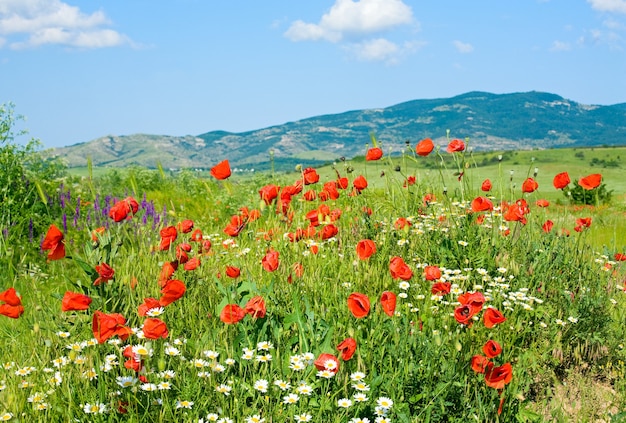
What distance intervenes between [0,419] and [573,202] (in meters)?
12.5

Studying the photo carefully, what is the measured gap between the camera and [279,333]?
117 inches

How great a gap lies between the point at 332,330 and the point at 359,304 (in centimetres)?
34

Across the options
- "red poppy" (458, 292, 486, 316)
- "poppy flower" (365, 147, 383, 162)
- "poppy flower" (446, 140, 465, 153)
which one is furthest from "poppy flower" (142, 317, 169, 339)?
"poppy flower" (446, 140, 465, 153)

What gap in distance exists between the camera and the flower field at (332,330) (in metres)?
2.63

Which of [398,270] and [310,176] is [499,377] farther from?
[310,176]

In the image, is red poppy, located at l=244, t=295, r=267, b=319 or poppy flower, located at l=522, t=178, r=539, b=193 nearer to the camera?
red poppy, located at l=244, t=295, r=267, b=319

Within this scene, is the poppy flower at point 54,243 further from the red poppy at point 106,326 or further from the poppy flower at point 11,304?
the red poppy at point 106,326

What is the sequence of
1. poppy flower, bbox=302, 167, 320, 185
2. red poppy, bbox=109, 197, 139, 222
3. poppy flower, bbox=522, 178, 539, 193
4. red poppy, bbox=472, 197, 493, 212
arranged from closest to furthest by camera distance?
red poppy, bbox=109, 197, 139, 222, red poppy, bbox=472, 197, 493, 212, poppy flower, bbox=302, 167, 320, 185, poppy flower, bbox=522, 178, 539, 193

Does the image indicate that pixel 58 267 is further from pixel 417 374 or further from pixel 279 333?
pixel 417 374

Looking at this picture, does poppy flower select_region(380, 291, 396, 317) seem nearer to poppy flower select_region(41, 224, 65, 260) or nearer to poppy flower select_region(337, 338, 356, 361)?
poppy flower select_region(337, 338, 356, 361)

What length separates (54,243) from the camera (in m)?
2.99

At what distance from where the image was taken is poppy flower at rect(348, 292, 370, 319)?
2.57m

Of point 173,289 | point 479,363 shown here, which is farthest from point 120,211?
point 479,363

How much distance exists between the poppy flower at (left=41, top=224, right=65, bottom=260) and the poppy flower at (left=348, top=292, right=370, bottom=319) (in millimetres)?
1572
